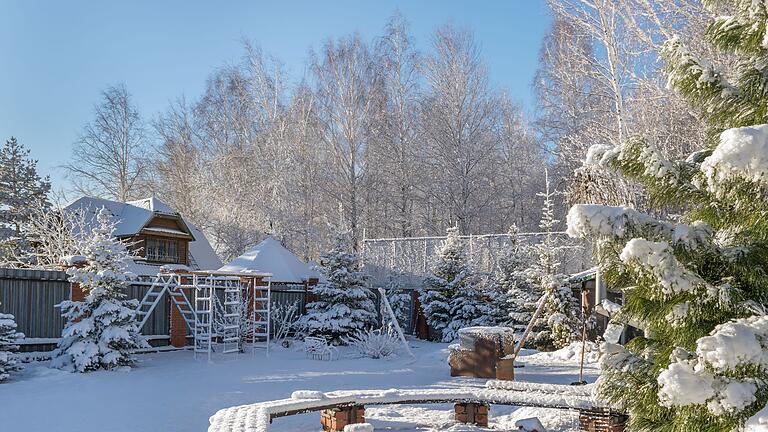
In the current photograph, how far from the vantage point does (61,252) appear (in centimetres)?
1827

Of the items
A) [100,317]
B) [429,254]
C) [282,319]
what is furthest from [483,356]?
[429,254]

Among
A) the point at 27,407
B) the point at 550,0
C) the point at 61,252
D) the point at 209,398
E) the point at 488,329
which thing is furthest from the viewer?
the point at 61,252

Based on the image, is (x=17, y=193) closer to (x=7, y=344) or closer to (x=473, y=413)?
(x=7, y=344)

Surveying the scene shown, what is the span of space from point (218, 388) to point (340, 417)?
3.45 metres

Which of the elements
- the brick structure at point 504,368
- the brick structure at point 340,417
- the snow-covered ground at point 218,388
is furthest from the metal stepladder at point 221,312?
the brick structure at point 340,417

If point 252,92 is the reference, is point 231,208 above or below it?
below

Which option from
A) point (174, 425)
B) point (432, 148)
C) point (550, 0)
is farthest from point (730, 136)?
point (432, 148)

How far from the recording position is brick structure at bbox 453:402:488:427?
7441 mm

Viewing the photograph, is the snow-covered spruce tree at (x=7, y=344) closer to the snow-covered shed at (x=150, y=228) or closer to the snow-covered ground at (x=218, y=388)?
the snow-covered ground at (x=218, y=388)

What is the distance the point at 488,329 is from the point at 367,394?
431 cm

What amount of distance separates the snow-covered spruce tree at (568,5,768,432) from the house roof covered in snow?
14.9 m

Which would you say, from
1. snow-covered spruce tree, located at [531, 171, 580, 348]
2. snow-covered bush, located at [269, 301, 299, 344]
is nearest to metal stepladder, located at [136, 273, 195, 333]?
snow-covered bush, located at [269, 301, 299, 344]

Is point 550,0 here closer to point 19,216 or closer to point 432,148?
point 432,148

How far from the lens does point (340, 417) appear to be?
7016 mm
